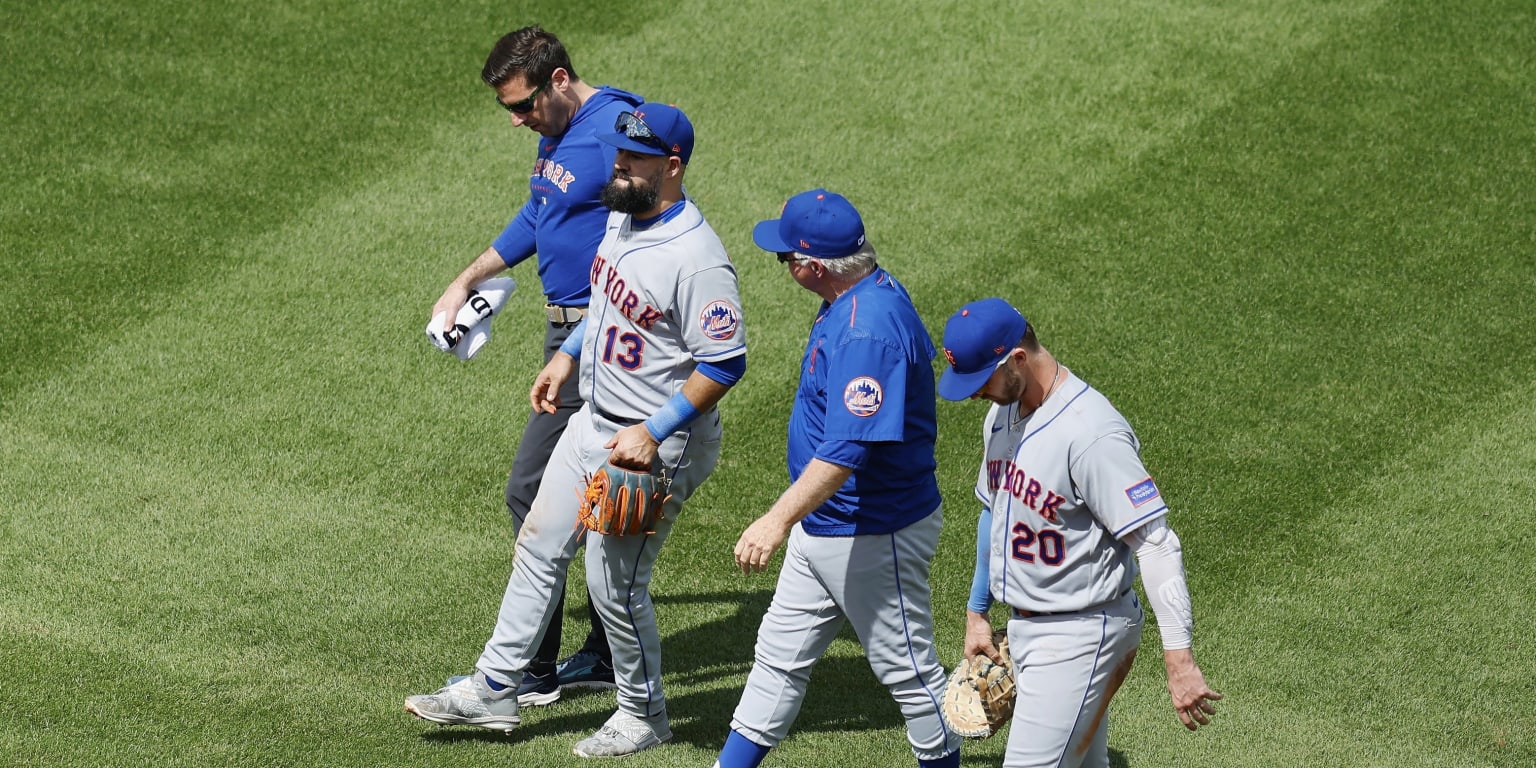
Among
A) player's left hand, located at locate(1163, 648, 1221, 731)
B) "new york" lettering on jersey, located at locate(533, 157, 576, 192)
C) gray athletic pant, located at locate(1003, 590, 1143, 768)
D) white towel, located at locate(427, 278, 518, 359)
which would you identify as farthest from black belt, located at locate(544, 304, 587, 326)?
player's left hand, located at locate(1163, 648, 1221, 731)

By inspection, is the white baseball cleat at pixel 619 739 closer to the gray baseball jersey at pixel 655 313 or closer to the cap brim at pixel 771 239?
the gray baseball jersey at pixel 655 313

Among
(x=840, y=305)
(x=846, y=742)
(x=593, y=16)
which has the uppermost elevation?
(x=593, y=16)

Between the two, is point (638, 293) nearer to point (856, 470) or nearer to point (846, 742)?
point (856, 470)

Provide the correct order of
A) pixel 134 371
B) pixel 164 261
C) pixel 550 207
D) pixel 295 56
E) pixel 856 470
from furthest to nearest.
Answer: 1. pixel 295 56
2. pixel 164 261
3. pixel 134 371
4. pixel 550 207
5. pixel 856 470

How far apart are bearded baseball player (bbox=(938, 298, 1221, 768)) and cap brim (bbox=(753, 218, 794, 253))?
0.61 metres

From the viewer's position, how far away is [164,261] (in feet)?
27.0

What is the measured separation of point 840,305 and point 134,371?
453 centimetres

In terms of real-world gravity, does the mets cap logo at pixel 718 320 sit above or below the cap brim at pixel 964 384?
above

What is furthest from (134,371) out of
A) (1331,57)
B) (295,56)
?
(1331,57)

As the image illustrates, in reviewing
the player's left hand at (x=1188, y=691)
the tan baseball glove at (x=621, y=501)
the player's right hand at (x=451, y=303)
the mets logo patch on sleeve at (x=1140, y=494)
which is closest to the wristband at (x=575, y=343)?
the player's right hand at (x=451, y=303)

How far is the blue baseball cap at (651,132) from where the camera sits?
15.7 ft

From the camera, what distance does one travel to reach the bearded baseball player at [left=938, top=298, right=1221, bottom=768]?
401cm

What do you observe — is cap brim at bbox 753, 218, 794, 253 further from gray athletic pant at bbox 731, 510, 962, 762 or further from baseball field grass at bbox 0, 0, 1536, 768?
baseball field grass at bbox 0, 0, 1536, 768

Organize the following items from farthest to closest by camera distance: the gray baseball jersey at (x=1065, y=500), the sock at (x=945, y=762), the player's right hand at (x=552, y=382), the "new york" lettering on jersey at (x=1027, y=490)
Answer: the player's right hand at (x=552, y=382) < the sock at (x=945, y=762) < the "new york" lettering on jersey at (x=1027, y=490) < the gray baseball jersey at (x=1065, y=500)
